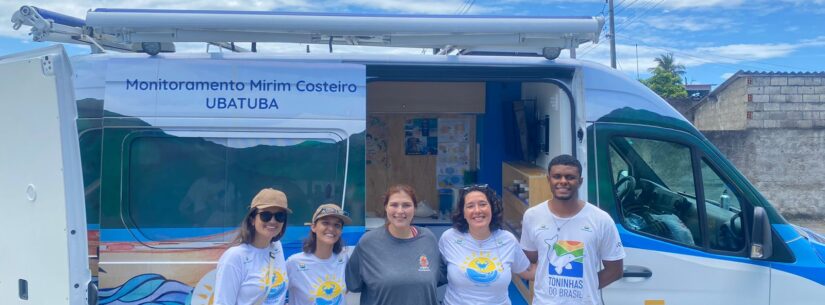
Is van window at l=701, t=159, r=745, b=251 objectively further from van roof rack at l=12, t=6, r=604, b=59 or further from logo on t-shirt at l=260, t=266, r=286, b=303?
logo on t-shirt at l=260, t=266, r=286, b=303

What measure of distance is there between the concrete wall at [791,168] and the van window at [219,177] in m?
10.8

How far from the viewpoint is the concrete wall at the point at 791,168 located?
12.0 metres

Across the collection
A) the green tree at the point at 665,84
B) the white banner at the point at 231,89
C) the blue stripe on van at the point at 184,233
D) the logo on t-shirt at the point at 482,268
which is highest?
the green tree at the point at 665,84

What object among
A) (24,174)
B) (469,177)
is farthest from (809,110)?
(24,174)

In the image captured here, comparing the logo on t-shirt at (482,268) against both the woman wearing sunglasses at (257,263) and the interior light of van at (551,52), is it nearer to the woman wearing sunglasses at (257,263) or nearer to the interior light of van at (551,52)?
the woman wearing sunglasses at (257,263)

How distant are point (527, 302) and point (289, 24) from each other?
2270 mm

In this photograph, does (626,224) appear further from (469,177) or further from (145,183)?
(145,183)

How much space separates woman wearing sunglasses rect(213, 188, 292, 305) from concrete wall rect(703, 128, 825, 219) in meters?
11.4

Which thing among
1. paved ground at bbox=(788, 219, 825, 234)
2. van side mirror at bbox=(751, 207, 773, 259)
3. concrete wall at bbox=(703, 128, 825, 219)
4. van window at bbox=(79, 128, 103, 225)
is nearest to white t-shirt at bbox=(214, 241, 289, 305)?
van window at bbox=(79, 128, 103, 225)

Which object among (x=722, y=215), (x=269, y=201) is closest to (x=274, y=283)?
(x=269, y=201)

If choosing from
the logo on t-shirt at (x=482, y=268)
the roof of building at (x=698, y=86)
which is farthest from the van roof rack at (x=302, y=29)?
the roof of building at (x=698, y=86)

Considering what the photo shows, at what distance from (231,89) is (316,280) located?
49.9 inches

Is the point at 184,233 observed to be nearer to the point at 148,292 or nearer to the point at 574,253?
the point at 148,292

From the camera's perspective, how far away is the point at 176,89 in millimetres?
3621
